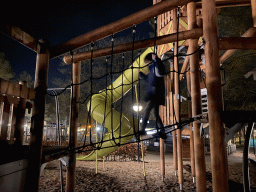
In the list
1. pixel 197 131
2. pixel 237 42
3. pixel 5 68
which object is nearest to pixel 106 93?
pixel 197 131

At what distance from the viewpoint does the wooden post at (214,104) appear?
1970 millimetres

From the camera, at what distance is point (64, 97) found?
23.3 m

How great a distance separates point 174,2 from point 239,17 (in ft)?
38.9

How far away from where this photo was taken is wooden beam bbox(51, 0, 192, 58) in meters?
2.24

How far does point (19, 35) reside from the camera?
168 centimetres

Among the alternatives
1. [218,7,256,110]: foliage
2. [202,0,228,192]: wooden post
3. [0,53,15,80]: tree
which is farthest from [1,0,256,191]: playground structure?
Answer: [0,53,15,80]: tree

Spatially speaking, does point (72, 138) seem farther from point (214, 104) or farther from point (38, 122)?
point (214, 104)

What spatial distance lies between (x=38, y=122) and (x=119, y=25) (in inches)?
60.3

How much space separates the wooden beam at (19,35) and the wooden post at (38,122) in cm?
14

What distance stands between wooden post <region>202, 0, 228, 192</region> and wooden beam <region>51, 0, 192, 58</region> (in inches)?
Answer: 15.3

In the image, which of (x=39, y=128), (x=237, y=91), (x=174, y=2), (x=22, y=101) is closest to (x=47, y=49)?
(x=22, y=101)

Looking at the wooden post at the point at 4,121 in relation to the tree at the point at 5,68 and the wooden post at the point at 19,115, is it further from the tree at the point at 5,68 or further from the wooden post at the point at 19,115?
the tree at the point at 5,68

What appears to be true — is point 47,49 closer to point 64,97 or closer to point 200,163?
point 200,163

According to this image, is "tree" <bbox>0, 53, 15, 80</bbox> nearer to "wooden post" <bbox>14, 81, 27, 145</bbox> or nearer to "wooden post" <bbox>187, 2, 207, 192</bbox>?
"wooden post" <bbox>14, 81, 27, 145</bbox>
